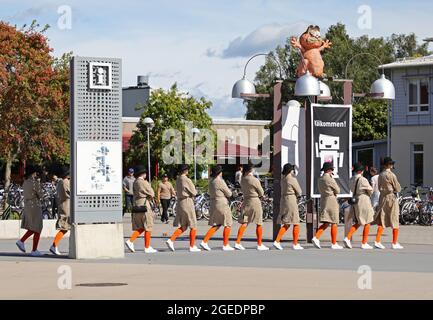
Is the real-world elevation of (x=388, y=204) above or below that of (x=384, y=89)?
below

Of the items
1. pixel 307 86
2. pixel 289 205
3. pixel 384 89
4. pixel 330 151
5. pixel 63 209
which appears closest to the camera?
pixel 63 209

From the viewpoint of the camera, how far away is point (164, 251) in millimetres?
22984

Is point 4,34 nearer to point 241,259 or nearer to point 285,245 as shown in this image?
point 285,245

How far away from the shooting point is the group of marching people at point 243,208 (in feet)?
73.1

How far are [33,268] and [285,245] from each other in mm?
7760

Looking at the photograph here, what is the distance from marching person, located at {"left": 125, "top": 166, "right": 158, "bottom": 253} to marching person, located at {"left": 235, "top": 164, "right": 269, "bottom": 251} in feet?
6.71

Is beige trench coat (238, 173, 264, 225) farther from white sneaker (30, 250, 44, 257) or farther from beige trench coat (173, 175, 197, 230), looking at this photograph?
white sneaker (30, 250, 44, 257)

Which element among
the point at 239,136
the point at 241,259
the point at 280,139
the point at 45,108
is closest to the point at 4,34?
the point at 45,108

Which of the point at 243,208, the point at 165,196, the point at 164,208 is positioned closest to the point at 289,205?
the point at 243,208

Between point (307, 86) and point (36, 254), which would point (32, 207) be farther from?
point (307, 86)

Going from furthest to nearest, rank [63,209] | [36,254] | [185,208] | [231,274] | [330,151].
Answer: [330,151] < [185,208] < [63,209] < [36,254] < [231,274]

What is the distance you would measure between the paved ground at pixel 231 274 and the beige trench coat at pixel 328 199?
72cm

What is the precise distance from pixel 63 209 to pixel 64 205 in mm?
91

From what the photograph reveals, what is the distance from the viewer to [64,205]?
22.0m
